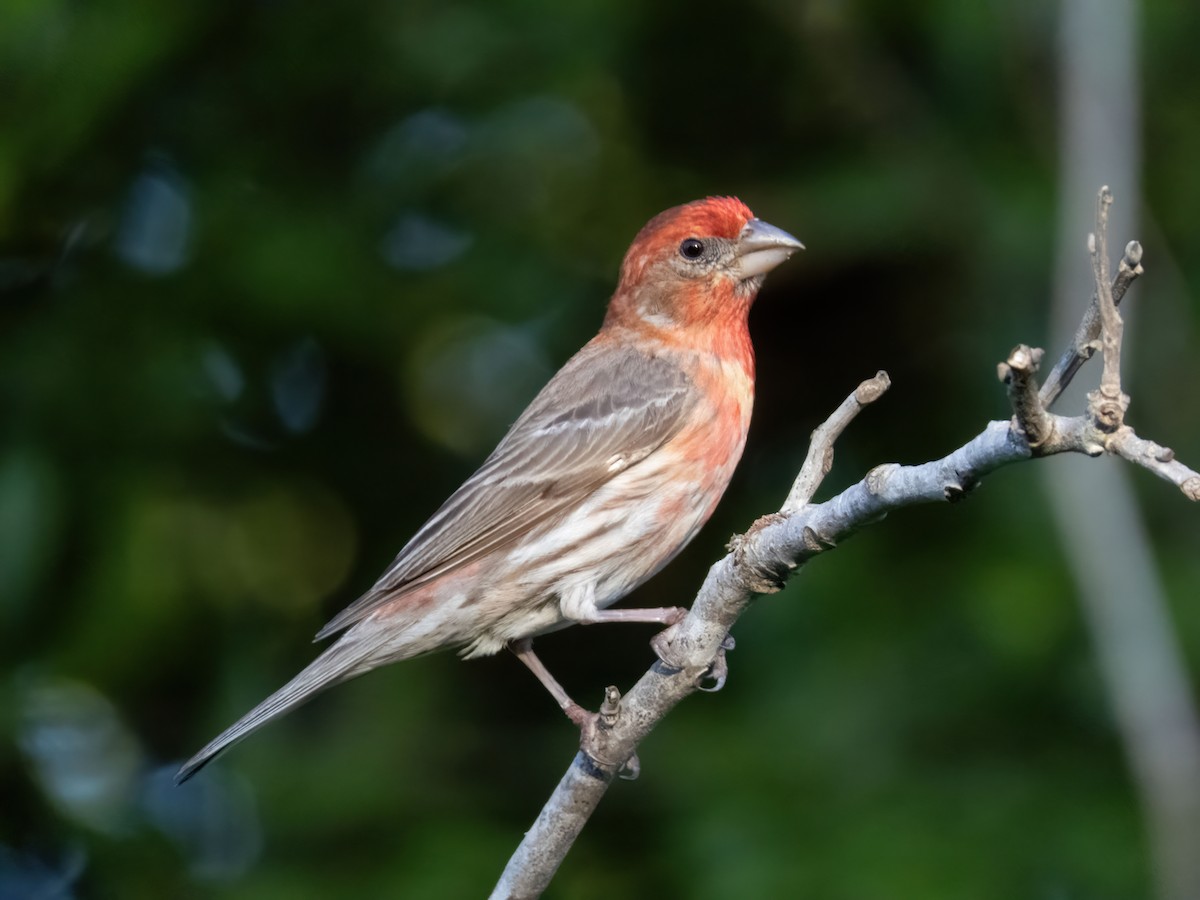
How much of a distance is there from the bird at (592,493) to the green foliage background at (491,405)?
0.73m

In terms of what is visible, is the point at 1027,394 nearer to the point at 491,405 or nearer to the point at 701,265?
the point at 701,265

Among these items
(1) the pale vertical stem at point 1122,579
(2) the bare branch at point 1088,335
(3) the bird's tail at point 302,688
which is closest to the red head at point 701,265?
(1) the pale vertical stem at point 1122,579

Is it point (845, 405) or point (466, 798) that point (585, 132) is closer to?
point (466, 798)

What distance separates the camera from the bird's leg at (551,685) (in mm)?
4603

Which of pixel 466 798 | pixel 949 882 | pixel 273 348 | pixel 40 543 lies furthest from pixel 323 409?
pixel 949 882

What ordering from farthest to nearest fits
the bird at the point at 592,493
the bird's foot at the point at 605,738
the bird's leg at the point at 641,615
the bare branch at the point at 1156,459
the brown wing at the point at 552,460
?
the brown wing at the point at 552,460, the bird at the point at 592,493, the bird's leg at the point at 641,615, the bird's foot at the point at 605,738, the bare branch at the point at 1156,459

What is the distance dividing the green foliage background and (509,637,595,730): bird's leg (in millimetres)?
726

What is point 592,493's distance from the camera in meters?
5.16

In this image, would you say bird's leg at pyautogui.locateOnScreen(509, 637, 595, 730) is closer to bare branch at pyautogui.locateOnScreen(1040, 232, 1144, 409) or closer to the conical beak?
the conical beak

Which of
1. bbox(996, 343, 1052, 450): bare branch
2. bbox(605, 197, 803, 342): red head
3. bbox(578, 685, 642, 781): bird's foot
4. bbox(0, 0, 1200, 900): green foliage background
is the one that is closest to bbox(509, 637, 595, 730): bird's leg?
bbox(578, 685, 642, 781): bird's foot

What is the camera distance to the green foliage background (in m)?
5.40

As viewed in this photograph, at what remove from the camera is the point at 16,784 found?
19.6 ft

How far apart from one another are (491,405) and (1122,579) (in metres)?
3.02

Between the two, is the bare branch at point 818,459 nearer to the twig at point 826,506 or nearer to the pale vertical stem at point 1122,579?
the twig at point 826,506
